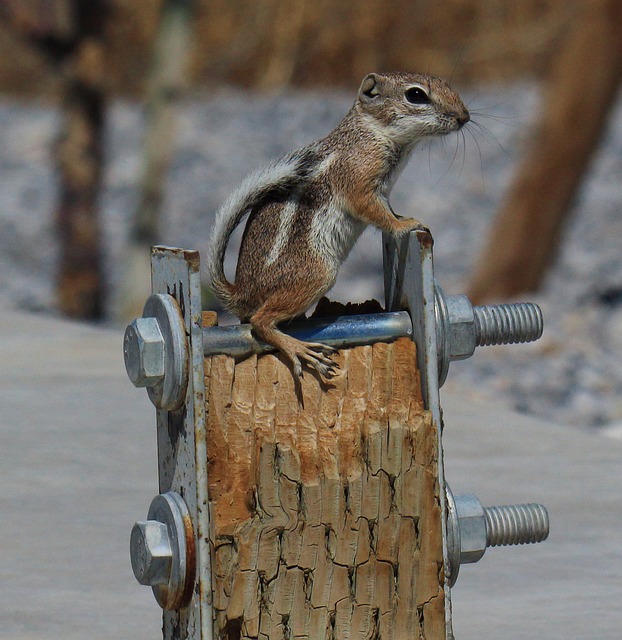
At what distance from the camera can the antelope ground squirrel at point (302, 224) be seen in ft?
6.41

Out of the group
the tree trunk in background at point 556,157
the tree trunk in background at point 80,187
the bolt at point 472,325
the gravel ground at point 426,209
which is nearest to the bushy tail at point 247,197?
the bolt at point 472,325

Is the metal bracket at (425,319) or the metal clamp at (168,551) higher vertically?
the metal bracket at (425,319)

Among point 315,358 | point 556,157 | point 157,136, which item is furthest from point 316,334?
point 157,136

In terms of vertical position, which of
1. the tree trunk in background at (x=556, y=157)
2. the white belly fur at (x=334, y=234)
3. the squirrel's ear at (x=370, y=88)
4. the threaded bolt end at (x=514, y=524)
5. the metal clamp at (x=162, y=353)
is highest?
the tree trunk in background at (x=556, y=157)

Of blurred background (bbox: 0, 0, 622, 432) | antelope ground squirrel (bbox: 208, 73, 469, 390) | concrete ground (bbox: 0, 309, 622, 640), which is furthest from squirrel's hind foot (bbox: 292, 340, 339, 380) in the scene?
concrete ground (bbox: 0, 309, 622, 640)

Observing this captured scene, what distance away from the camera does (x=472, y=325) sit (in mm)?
1937

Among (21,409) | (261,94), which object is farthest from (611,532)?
(261,94)

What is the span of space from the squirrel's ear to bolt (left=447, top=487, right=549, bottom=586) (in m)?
0.69

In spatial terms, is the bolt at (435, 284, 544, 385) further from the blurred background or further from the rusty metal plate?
the blurred background

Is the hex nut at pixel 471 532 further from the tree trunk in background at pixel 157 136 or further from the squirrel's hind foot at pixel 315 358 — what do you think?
the tree trunk in background at pixel 157 136

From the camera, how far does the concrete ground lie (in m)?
2.60

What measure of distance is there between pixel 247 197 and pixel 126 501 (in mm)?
1456

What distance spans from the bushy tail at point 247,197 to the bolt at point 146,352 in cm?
22

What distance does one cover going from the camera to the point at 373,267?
8.24 m
